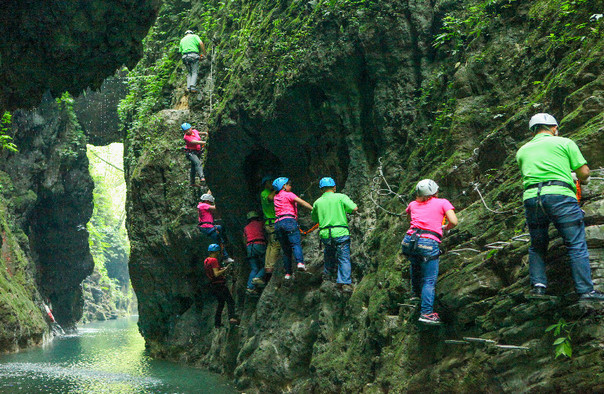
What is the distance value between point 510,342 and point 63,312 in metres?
28.0

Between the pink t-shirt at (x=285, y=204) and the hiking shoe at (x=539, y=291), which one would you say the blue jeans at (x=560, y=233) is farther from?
the pink t-shirt at (x=285, y=204)

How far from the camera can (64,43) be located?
9.60 m

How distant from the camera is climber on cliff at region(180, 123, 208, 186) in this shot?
45.6 ft

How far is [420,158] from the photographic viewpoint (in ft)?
26.8

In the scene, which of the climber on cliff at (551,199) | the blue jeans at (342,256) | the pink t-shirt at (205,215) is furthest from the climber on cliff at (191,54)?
the climber on cliff at (551,199)

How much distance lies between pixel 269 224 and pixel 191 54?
248 inches

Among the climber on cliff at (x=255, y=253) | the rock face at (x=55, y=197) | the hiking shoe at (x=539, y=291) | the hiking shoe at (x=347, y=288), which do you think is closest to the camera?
the hiking shoe at (x=539, y=291)

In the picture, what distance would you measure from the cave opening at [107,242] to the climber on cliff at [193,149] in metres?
24.7

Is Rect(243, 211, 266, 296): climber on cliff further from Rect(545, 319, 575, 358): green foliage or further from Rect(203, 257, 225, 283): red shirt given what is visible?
Rect(545, 319, 575, 358): green foliage

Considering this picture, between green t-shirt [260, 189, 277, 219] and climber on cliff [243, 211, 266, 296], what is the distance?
51 cm

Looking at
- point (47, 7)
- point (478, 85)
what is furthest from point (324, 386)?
point (47, 7)

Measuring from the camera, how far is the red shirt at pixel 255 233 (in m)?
11.4

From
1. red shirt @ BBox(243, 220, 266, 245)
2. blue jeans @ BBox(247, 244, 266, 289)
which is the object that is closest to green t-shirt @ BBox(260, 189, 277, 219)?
red shirt @ BBox(243, 220, 266, 245)

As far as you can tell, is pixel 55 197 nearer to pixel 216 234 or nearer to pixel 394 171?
Answer: pixel 216 234
